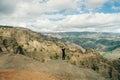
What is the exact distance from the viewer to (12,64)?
164m

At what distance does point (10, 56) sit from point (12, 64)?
13.0m

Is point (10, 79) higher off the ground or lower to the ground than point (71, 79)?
higher

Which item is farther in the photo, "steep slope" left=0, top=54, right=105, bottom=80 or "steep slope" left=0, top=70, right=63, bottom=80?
"steep slope" left=0, top=54, right=105, bottom=80

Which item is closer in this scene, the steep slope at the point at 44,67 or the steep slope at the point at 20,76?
the steep slope at the point at 20,76

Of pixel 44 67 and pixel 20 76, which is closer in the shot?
pixel 20 76

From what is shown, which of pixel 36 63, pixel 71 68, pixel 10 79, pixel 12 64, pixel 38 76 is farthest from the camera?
pixel 71 68

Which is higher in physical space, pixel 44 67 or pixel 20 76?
pixel 20 76

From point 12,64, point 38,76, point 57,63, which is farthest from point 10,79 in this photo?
point 57,63

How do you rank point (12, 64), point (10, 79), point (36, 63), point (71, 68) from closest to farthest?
1. point (10, 79)
2. point (12, 64)
3. point (36, 63)
4. point (71, 68)

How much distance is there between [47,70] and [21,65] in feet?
62.2

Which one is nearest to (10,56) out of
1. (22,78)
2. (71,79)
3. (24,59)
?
(24,59)

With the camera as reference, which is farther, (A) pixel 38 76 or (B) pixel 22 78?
(A) pixel 38 76

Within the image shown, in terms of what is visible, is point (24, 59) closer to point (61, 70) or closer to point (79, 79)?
point (61, 70)

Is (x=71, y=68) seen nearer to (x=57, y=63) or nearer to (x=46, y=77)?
(x=57, y=63)
